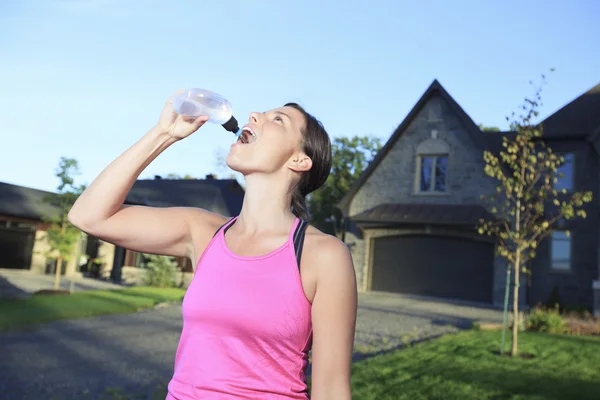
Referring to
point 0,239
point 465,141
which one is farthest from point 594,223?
point 0,239

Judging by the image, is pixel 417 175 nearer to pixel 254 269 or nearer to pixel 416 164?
pixel 416 164

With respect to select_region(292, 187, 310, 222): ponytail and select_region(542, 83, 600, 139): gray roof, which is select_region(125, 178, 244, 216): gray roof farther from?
select_region(292, 187, 310, 222): ponytail

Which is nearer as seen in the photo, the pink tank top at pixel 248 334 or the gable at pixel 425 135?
the pink tank top at pixel 248 334

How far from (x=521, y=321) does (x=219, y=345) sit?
43.8 ft

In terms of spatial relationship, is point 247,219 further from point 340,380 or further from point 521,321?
point 521,321

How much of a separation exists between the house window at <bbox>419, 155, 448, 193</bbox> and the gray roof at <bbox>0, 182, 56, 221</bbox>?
1626 cm

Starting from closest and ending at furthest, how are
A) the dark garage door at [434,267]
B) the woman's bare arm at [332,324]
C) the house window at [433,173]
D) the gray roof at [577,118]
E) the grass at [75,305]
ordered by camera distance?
the woman's bare arm at [332,324], the grass at [75,305], the gray roof at [577,118], the dark garage door at [434,267], the house window at [433,173]

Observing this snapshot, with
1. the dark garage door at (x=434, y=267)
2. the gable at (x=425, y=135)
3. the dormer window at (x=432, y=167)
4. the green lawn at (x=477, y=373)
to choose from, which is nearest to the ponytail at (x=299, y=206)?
the green lawn at (x=477, y=373)

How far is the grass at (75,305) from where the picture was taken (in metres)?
11.8

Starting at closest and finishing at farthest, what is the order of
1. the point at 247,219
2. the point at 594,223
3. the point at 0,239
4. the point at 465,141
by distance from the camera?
the point at 247,219 < the point at 594,223 < the point at 465,141 < the point at 0,239

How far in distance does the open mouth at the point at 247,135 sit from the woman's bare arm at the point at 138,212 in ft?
0.54

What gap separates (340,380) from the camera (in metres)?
1.82

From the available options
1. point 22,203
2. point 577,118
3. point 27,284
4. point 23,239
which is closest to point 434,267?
point 577,118

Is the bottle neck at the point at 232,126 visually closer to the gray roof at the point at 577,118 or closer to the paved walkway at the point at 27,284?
the paved walkway at the point at 27,284
